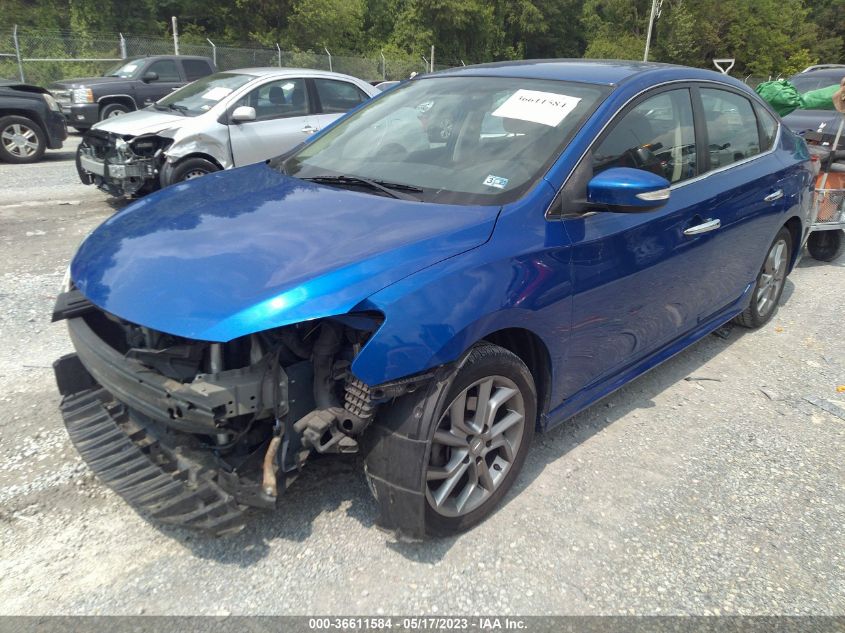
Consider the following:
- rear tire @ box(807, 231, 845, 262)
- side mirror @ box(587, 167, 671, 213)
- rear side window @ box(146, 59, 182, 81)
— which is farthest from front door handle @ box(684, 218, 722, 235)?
rear side window @ box(146, 59, 182, 81)

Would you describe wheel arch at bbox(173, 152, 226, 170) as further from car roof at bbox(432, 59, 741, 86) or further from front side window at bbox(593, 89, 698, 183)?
front side window at bbox(593, 89, 698, 183)

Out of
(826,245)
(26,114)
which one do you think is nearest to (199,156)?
(26,114)

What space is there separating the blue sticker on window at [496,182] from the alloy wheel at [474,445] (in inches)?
32.9

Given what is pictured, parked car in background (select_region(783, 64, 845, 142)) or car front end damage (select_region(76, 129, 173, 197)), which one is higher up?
parked car in background (select_region(783, 64, 845, 142))

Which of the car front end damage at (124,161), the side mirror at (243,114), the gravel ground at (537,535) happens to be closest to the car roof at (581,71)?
the gravel ground at (537,535)

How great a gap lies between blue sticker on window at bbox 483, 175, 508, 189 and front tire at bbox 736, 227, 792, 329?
2.71 m

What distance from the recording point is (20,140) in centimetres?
1044

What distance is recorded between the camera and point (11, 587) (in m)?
A: 2.34

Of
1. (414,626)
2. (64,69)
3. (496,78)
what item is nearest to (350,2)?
(64,69)

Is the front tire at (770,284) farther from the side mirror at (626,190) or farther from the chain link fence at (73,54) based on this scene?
the chain link fence at (73,54)

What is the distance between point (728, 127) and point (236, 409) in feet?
11.2

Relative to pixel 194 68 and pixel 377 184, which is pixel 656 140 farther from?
pixel 194 68

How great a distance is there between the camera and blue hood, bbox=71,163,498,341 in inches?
86.4

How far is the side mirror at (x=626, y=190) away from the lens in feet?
9.06
